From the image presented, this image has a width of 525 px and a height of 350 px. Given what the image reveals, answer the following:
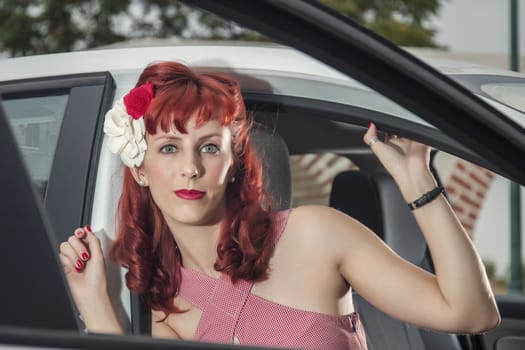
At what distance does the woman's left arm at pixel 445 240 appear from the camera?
1.53 m

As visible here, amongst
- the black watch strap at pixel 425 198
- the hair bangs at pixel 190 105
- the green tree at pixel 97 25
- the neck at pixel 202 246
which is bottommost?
the neck at pixel 202 246

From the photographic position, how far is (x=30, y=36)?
66.9 ft

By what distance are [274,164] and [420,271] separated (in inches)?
18.5

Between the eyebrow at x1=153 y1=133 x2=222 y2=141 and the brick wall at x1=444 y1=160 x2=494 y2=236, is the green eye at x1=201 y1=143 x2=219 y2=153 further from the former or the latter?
the brick wall at x1=444 y1=160 x2=494 y2=236

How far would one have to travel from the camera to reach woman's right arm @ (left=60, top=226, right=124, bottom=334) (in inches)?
70.9

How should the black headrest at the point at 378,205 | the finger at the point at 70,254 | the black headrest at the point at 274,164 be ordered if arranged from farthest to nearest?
the black headrest at the point at 378,205, the black headrest at the point at 274,164, the finger at the point at 70,254

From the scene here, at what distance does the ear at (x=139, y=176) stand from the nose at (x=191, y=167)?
13 cm

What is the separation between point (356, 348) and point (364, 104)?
46 cm

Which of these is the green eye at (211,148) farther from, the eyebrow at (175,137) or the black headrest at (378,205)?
the black headrest at (378,205)

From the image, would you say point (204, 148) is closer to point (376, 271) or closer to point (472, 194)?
point (376, 271)

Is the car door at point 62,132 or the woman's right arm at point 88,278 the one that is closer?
the woman's right arm at point 88,278

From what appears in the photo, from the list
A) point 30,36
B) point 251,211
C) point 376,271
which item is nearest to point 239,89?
point 251,211

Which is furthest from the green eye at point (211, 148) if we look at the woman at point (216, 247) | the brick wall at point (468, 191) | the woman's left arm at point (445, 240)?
the brick wall at point (468, 191)

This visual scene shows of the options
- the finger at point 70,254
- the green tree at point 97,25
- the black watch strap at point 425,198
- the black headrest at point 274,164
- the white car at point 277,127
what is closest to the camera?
the white car at point 277,127
